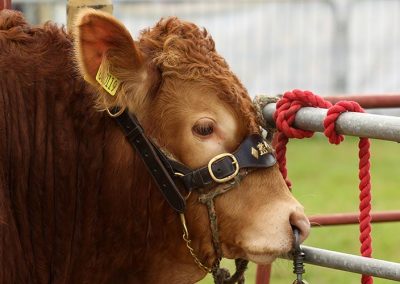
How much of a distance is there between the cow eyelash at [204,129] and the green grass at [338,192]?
2.45 meters

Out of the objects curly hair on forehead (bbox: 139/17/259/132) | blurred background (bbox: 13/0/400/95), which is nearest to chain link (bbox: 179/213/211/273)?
curly hair on forehead (bbox: 139/17/259/132)

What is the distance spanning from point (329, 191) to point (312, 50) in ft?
14.5

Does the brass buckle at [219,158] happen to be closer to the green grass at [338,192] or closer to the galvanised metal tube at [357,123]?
the galvanised metal tube at [357,123]

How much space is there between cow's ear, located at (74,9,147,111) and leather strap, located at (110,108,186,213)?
9cm

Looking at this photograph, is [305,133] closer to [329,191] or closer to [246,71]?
[329,191]

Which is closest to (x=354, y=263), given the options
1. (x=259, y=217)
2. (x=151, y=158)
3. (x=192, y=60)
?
(x=259, y=217)

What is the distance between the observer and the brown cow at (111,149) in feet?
13.0

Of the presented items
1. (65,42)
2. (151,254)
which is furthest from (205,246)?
(65,42)

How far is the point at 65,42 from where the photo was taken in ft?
13.6

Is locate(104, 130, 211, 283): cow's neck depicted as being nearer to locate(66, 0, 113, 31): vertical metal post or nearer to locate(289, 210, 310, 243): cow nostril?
locate(289, 210, 310, 243): cow nostril

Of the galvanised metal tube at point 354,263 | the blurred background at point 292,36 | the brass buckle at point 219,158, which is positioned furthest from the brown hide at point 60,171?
the blurred background at point 292,36

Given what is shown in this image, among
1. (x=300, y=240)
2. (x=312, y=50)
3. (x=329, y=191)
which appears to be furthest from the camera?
(x=312, y=50)

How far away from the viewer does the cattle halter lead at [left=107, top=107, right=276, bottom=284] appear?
396 centimetres

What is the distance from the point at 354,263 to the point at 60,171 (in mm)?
1131
